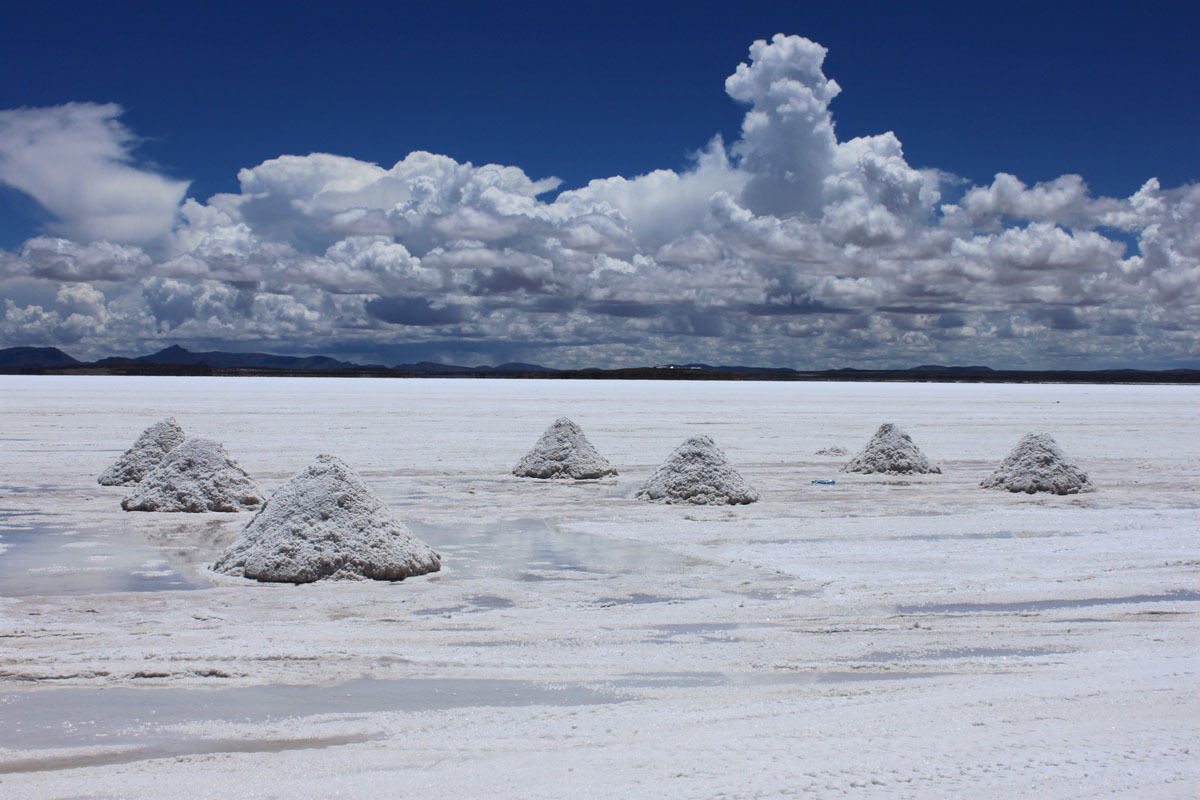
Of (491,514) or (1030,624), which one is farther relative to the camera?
(491,514)

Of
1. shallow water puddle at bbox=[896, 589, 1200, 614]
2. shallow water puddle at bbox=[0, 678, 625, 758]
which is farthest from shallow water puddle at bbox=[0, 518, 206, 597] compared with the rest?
shallow water puddle at bbox=[896, 589, 1200, 614]

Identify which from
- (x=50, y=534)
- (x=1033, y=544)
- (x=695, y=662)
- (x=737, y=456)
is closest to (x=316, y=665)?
(x=695, y=662)

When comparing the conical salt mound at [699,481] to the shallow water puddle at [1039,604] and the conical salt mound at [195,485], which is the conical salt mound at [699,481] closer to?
the conical salt mound at [195,485]

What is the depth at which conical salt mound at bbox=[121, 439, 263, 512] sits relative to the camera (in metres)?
10.2

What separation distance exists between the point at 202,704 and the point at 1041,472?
37.3 ft

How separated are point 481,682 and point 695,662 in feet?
3.72

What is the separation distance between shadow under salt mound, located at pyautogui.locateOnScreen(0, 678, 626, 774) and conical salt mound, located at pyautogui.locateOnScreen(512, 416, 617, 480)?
9.15 meters

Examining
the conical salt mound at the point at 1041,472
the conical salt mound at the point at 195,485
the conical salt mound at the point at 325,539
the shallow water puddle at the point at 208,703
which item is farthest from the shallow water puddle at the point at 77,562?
the conical salt mound at the point at 1041,472

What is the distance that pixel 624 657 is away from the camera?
4977 millimetres

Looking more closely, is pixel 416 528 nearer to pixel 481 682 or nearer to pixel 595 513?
pixel 595 513

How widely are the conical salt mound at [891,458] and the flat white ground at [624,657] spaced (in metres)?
3.52

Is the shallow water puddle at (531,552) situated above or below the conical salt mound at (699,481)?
below

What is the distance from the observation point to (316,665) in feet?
15.7

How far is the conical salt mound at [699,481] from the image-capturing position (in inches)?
442
